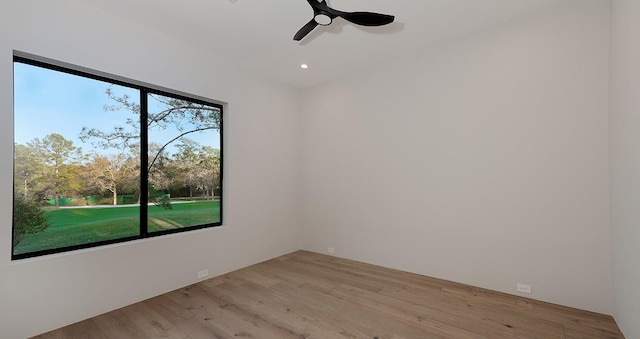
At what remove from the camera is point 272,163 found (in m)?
4.35

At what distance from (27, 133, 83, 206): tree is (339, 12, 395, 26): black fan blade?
2.87 metres

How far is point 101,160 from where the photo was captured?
107 inches

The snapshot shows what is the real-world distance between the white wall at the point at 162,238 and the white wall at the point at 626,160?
390 cm

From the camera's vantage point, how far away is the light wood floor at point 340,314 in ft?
7.23

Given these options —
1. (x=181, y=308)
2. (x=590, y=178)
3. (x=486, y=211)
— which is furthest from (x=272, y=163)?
(x=590, y=178)

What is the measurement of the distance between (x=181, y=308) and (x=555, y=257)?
3.79 meters

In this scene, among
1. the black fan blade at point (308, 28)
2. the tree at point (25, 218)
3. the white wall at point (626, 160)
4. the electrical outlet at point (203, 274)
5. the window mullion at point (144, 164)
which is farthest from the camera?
the electrical outlet at point (203, 274)

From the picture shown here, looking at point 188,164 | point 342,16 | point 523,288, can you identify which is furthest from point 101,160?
point 523,288

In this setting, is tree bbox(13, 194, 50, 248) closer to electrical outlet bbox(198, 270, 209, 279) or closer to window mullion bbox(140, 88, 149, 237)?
window mullion bbox(140, 88, 149, 237)

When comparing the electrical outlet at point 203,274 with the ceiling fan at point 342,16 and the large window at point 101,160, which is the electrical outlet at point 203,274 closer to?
the large window at point 101,160

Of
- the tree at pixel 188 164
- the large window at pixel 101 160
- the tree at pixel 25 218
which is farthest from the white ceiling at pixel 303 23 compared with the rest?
the tree at pixel 25 218

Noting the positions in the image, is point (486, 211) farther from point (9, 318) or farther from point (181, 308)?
point (9, 318)

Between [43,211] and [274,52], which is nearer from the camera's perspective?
[43,211]

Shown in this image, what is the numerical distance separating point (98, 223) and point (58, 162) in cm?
69
